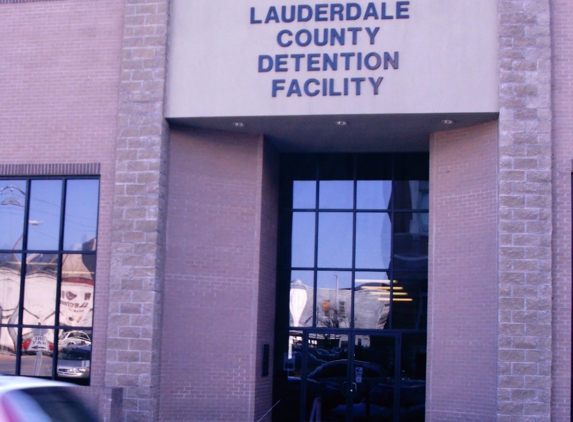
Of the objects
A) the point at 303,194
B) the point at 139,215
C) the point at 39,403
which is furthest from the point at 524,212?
the point at 39,403

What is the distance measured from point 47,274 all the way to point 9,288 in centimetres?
81

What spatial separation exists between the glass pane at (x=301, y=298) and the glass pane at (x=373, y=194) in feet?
6.12

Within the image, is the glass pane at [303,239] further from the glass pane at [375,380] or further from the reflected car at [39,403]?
the reflected car at [39,403]

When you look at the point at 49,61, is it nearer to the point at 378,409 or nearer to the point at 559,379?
the point at 378,409

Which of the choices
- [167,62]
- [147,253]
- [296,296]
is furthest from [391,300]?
[167,62]

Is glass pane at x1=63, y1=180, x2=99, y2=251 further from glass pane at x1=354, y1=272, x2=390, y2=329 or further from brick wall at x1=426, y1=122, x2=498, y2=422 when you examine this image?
brick wall at x1=426, y1=122, x2=498, y2=422

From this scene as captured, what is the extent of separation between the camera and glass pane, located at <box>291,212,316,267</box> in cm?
1658

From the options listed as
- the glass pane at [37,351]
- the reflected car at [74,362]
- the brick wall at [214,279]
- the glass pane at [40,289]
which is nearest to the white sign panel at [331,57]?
the brick wall at [214,279]

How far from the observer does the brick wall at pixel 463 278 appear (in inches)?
534

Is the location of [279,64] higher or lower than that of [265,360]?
higher

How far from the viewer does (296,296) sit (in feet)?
54.2

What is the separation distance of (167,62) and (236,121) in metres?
1.70

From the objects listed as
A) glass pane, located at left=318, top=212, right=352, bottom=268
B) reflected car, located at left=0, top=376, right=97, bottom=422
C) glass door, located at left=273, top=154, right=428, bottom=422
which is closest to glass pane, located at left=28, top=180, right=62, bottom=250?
glass door, located at left=273, top=154, right=428, bottom=422

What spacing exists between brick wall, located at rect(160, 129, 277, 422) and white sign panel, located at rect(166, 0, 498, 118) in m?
1.25
